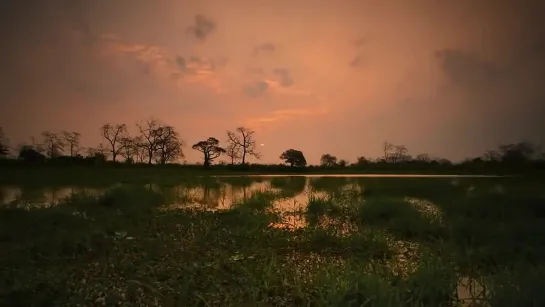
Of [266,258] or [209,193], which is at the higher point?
[209,193]

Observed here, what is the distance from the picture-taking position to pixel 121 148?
2175 inches

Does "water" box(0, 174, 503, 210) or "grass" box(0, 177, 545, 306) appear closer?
"grass" box(0, 177, 545, 306)

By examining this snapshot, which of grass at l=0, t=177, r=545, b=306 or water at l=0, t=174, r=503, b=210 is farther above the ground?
water at l=0, t=174, r=503, b=210

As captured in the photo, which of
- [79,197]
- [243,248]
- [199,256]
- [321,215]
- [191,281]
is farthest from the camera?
[79,197]

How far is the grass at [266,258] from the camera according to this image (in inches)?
197

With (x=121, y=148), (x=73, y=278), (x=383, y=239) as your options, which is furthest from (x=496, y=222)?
(x=121, y=148)

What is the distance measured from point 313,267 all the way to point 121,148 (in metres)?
54.6

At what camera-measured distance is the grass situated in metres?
5.01

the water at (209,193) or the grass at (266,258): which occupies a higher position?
the water at (209,193)

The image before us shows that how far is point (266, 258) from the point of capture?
6.90m

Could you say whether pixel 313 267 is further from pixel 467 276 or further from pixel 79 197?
pixel 79 197

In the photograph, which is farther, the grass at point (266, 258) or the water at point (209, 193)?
the water at point (209, 193)

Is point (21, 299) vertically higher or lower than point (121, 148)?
lower

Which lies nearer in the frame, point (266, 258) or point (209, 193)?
point (266, 258)
